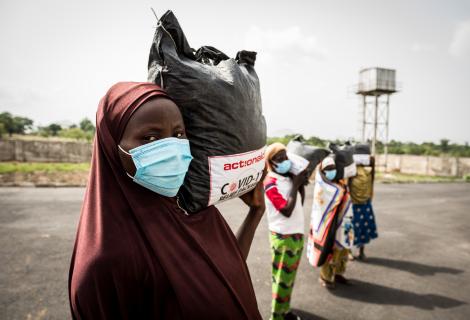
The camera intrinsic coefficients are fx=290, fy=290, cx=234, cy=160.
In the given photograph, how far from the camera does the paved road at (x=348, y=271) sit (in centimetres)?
324

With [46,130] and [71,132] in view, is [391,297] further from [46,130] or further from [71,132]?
[46,130]

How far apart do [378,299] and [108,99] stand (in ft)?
12.7

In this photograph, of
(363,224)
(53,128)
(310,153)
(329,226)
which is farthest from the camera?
(53,128)

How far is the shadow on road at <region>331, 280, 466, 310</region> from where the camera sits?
11.4 ft

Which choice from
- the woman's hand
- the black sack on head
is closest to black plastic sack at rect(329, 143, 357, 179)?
the woman's hand

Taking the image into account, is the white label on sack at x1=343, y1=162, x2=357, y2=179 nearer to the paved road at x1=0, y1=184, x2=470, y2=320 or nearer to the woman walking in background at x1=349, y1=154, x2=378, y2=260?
the woman walking in background at x1=349, y1=154, x2=378, y2=260

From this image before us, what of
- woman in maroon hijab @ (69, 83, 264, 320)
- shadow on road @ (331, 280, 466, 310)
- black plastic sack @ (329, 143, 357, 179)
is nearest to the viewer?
woman in maroon hijab @ (69, 83, 264, 320)

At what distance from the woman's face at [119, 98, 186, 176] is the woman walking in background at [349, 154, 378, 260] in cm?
431

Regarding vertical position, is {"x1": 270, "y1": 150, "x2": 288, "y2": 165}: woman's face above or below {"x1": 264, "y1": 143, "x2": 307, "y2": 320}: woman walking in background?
above

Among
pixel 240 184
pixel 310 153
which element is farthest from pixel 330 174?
pixel 240 184

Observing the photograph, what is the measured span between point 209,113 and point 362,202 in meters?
4.46

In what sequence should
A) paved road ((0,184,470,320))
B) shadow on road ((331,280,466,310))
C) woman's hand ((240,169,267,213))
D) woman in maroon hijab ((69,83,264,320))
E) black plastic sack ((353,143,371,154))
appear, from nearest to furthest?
woman in maroon hijab ((69,83,264,320)) → woman's hand ((240,169,267,213)) → paved road ((0,184,470,320)) → shadow on road ((331,280,466,310)) → black plastic sack ((353,143,371,154))

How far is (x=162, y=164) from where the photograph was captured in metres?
0.94

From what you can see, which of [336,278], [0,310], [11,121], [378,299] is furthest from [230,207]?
[11,121]
